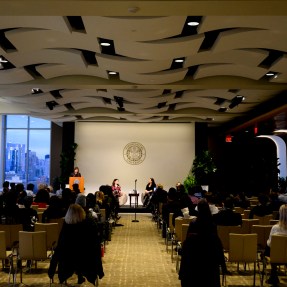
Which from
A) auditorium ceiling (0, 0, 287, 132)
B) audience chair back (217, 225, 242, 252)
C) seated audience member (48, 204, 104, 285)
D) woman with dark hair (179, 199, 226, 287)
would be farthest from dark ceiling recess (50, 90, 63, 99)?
woman with dark hair (179, 199, 226, 287)

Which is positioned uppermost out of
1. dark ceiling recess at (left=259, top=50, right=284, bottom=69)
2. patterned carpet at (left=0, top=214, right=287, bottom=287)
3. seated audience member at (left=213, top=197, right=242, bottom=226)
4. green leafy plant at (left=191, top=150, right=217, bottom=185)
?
dark ceiling recess at (left=259, top=50, right=284, bottom=69)

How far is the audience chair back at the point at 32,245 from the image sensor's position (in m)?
7.41

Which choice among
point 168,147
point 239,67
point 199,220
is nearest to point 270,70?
point 239,67

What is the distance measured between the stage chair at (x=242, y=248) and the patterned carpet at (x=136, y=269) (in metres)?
0.74

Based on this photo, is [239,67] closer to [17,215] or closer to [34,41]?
[34,41]

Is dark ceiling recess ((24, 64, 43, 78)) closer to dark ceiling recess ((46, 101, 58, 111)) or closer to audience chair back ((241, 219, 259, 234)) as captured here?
dark ceiling recess ((46, 101, 58, 111))

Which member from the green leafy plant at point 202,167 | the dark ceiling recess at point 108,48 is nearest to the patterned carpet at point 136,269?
the dark ceiling recess at point 108,48

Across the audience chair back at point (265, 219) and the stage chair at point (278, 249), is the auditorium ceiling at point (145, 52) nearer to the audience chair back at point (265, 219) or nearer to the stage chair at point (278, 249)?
the stage chair at point (278, 249)

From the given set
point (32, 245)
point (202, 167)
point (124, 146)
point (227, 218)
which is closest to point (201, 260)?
point (32, 245)

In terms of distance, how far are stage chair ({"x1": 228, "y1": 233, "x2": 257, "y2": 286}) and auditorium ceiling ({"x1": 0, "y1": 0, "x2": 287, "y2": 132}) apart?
10.3ft

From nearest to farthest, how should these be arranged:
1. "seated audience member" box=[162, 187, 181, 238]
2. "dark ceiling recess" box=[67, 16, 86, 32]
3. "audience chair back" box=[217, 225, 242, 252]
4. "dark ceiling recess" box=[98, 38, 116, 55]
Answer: "audience chair back" box=[217, 225, 242, 252]
"dark ceiling recess" box=[67, 16, 86, 32]
"dark ceiling recess" box=[98, 38, 116, 55]
"seated audience member" box=[162, 187, 181, 238]

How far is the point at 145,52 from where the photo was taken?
10.4 m

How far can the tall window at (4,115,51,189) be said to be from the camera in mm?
27219

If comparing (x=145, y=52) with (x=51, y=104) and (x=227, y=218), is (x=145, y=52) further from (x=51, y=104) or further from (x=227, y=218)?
(x=51, y=104)
